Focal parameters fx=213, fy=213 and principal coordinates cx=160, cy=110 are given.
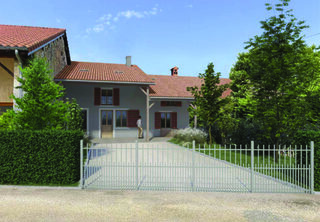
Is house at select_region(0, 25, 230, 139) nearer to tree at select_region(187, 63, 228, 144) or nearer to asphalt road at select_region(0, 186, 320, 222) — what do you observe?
tree at select_region(187, 63, 228, 144)

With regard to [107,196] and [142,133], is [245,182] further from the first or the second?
[142,133]

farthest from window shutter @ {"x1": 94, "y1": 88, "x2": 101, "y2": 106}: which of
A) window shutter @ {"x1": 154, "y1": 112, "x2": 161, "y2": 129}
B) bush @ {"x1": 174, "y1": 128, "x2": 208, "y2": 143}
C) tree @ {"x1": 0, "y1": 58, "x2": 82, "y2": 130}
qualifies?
tree @ {"x1": 0, "y1": 58, "x2": 82, "y2": 130}

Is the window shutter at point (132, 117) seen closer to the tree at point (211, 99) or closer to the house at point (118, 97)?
the house at point (118, 97)

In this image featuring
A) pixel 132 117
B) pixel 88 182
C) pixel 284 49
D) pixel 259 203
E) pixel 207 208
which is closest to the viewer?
pixel 207 208

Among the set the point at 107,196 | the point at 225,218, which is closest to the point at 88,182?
the point at 107,196

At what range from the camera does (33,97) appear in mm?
7516

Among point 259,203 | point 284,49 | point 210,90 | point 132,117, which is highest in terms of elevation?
point 284,49

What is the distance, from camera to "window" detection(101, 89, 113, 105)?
58.4 feet

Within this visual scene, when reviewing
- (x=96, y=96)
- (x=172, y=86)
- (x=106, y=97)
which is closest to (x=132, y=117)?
(x=106, y=97)

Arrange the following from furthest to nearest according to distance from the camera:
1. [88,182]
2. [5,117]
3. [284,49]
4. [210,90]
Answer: [210,90], [284,49], [5,117], [88,182]

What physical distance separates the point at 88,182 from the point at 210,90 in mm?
8438

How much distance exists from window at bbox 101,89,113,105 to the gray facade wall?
0.38m

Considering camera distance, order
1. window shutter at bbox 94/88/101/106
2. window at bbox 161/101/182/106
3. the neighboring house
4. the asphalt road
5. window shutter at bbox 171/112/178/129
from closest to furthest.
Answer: the asphalt road → the neighboring house → window shutter at bbox 94/88/101/106 → window at bbox 161/101/182/106 → window shutter at bbox 171/112/178/129

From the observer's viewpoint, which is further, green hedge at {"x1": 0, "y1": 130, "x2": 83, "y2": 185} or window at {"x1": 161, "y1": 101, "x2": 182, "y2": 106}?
window at {"x1": 161, "y1": 101, "x2": 182, "y2": 106}
